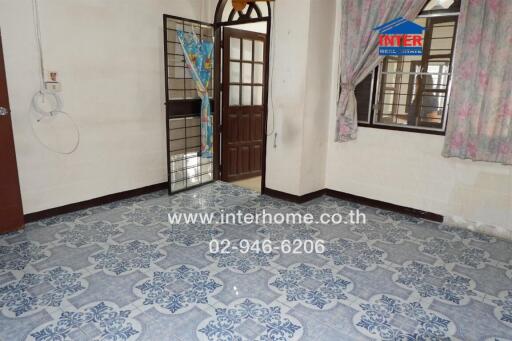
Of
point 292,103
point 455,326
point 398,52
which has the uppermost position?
point 398,52

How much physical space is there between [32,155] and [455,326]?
3.70 metres

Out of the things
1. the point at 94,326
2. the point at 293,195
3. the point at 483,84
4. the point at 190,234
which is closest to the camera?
the point at 94,326

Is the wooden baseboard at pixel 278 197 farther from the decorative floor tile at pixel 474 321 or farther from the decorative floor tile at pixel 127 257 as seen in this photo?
the decorative floor tile at pixel 474 321

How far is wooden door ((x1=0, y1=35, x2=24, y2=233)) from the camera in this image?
317cm

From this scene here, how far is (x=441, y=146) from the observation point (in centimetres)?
378

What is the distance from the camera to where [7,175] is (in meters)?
3.27

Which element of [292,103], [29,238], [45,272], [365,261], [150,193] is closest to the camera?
[45,272]

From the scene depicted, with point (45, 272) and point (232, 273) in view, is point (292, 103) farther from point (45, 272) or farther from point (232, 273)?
point (45, 272)

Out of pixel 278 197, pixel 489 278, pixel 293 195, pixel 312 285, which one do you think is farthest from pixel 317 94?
pixel 489 278

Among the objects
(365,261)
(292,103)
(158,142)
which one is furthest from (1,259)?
(292,103)

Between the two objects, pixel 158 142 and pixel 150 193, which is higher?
pixel 158 142

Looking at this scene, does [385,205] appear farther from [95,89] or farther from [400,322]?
[95,89]

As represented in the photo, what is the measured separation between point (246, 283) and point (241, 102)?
314 centimetres

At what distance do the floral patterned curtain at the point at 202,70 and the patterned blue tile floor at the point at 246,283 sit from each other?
1405mm
